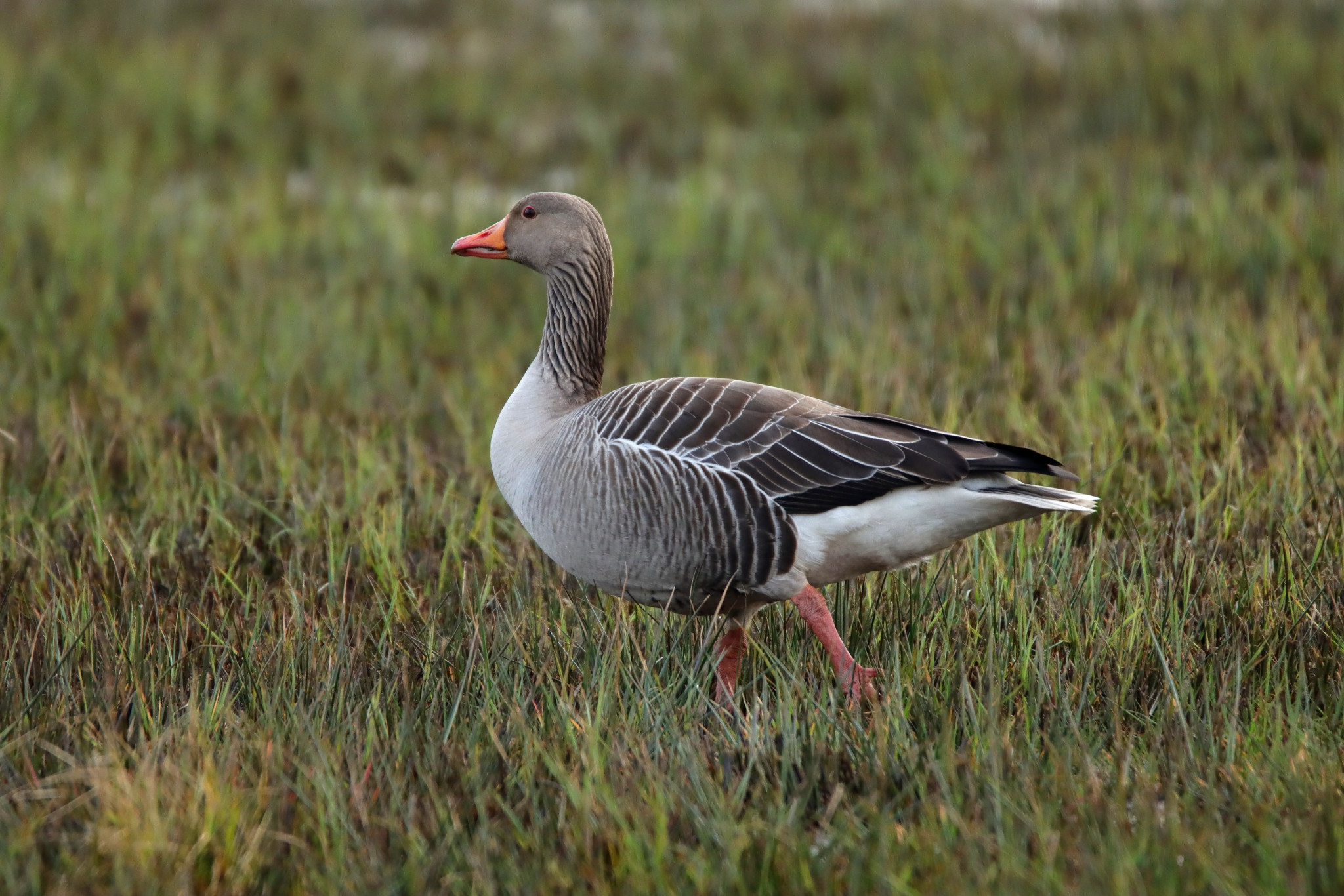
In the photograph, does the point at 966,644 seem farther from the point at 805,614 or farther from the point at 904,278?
the point at 904,278

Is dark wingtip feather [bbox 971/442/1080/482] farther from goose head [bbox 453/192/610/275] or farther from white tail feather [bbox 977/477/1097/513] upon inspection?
goose head [bbox 453/192/610/275]

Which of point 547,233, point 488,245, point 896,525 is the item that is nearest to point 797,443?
point 896,525

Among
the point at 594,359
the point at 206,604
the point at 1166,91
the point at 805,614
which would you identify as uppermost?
the point at 1166,91

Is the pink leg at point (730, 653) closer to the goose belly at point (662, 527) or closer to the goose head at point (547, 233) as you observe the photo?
the goose belly at point (662, 527)

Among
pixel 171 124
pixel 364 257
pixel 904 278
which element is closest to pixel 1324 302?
pixel 904 278

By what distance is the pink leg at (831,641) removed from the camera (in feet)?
12.7

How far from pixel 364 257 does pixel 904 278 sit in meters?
3.45

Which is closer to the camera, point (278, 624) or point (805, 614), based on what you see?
point (805, 614)

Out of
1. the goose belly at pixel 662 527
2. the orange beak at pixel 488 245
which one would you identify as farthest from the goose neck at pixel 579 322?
the goose belly at pixel 662 527

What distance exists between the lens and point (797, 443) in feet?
13.5

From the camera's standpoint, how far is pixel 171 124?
36.6 ft

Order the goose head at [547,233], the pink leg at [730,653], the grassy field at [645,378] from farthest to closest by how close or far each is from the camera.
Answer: the goose head at [547,233] → the pink leg at [730,653] → the grassy field at [645,378]

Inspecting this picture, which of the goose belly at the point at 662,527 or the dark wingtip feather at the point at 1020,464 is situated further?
the goose belly at the point at 662,527

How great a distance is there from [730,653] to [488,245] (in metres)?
1.78
